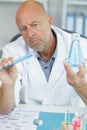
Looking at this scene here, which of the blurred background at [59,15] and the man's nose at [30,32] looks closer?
the man's nose at [30,32]

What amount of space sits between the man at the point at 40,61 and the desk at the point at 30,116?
9cm

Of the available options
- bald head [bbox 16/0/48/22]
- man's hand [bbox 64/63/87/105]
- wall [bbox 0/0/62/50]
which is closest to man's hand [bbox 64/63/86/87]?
man's hand [bbox 64/63/87/105]

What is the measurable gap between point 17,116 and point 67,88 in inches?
14.8

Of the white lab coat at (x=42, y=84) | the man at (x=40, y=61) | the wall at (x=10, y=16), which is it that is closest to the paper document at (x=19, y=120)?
the man at (x=40, y=61)

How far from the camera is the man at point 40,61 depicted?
1.53m

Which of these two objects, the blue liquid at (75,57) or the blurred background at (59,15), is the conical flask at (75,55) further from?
the blurred background at (59,15)

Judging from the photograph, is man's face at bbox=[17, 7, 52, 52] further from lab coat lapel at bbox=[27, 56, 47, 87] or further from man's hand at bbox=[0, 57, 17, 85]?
man's hand at bbox=[0, 57, 17, 85]

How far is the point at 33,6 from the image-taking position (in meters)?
1.58

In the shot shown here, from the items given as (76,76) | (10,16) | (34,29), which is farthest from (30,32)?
(10,16)

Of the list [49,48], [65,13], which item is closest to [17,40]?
[49,48]

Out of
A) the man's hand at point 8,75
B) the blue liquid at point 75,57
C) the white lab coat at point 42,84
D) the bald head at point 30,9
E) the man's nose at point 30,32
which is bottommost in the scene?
the white lab coat at point 42,84

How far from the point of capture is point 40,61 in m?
1.63

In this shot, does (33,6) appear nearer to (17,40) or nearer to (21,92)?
(17,40)

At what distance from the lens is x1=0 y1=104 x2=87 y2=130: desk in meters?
1.24
